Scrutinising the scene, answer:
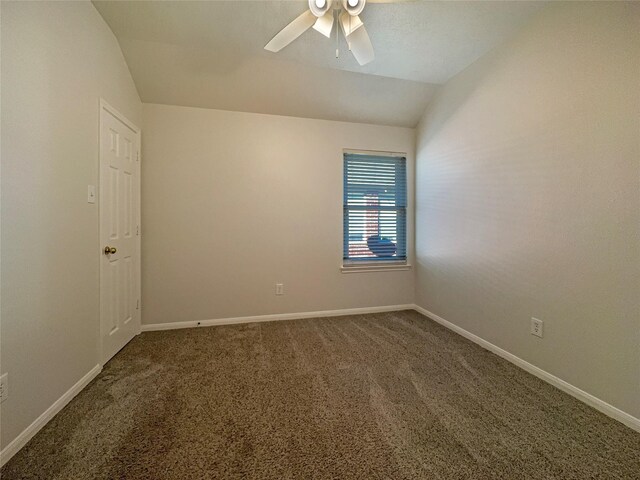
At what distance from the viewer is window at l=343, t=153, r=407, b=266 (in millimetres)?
3318

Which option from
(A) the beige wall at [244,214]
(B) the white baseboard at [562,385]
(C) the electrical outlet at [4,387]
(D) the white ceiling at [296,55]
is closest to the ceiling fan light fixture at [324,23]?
(D) the white ceiling at [296,55]

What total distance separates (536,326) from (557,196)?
0.96 meters

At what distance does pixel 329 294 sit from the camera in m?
3.23

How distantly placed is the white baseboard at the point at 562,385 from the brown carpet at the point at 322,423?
0.06m

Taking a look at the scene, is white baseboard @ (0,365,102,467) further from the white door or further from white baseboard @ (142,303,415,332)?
white baseboard @ (142,303,415,332)

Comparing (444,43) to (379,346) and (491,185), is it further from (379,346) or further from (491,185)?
(379,346)

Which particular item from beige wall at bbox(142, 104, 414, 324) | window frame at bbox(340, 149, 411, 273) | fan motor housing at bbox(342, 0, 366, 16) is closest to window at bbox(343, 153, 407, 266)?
window frame at bbox(340, 149, 411, 273)

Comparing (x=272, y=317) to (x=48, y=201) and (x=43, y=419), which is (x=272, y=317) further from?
(x=48, y=201)

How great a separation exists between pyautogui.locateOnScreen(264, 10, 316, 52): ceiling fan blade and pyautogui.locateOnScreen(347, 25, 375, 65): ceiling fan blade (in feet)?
0.91

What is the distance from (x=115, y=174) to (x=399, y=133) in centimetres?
311

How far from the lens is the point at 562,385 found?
1.77 meters

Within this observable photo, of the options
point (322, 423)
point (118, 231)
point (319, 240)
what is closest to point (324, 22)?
point (319, 240)

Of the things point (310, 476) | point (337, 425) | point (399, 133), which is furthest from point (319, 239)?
point (310, 476)

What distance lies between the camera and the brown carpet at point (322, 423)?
117 cm
